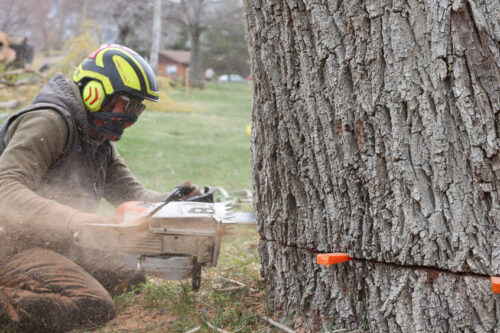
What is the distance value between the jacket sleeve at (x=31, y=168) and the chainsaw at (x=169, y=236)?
0.23m

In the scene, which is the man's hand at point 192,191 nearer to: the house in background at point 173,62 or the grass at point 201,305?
the grass at point 201,305

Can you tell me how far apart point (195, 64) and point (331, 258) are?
2440 centimetres

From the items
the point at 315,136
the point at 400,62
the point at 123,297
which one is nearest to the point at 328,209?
the point at 315,136

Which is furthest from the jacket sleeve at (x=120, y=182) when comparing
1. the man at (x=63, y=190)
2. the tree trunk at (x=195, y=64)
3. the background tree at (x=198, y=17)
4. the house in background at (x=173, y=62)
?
the house in background at (x=173, y=62)

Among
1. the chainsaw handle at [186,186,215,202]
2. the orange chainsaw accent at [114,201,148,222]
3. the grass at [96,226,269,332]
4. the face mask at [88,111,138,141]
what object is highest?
the face mask at [88,111,138,141]

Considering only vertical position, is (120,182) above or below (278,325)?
above

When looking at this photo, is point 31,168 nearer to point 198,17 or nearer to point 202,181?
point 202,181

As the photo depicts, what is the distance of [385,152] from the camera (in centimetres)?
187

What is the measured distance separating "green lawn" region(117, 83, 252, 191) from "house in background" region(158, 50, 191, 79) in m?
13.4

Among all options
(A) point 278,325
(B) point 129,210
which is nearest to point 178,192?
(B) point 129,210

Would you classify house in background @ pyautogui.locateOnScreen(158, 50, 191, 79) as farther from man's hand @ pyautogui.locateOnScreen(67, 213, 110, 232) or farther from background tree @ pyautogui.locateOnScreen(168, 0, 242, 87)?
man's hand @ pyautogui.locateOnScreen(67, 213, 110, 232)

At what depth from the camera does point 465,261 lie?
5.77 ft

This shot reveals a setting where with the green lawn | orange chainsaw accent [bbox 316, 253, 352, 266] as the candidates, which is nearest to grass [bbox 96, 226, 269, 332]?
orange chainsaw accent [bbox 316, 253, 352, 266]

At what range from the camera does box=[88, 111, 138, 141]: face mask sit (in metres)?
3.06
